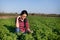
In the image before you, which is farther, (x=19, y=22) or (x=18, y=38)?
(x=19, y=22)

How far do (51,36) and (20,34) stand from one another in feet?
3.96

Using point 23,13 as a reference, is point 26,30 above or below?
below

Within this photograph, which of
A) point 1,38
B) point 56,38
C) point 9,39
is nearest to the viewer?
point 9,39

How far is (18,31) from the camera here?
7781 millimetres

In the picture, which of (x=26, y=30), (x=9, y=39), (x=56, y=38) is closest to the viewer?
(x=9, y=39)

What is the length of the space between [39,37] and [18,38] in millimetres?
739

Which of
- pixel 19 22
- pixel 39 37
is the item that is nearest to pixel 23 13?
pixel 19 22

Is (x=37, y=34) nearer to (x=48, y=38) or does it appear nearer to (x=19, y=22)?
(x=48, y=38)

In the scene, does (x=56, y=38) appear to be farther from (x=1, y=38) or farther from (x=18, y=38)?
(x=1, y=38)

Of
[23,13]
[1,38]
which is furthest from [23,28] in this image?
[1,38]

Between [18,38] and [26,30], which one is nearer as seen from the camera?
[18,38]

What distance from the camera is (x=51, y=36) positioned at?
25.2 ft

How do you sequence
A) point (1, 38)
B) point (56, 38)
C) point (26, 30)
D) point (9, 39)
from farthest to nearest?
point (26, 30)
point (56, 38)
point (1, 38)
point (9, 39)

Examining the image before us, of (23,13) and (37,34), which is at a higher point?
(23,13)
